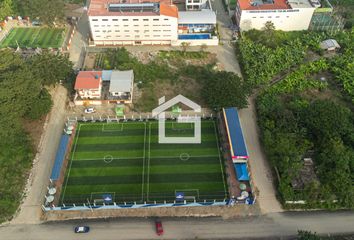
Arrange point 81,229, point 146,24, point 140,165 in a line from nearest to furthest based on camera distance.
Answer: point 81,229 < point 140,165 < point 146,24

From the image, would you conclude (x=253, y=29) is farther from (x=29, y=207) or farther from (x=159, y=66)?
(x=29, y=207)

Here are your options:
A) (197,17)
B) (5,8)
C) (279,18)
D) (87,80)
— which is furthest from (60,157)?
(279,18)

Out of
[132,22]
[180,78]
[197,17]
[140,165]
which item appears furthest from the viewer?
[197,17]

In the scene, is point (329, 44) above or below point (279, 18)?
below

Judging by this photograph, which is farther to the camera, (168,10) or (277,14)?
(277,14)

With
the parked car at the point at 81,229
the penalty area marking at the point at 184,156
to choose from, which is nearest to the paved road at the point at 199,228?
the parked car at the point at 81,229

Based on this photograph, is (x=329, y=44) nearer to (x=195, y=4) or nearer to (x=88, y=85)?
(x=195, y=4)
